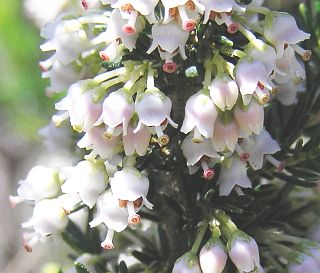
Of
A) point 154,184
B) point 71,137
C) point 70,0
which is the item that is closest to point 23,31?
point 70,0

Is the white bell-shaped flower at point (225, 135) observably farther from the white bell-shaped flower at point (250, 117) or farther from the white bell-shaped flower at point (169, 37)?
the white bell-shaped flower at point (169, 37)

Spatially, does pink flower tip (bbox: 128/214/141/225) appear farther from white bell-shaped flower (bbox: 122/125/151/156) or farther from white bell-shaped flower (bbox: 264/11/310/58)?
white bell-shaped flower (bbox: 264/11/310/58)

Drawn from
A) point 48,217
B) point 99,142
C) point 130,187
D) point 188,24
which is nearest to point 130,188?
point 130,187

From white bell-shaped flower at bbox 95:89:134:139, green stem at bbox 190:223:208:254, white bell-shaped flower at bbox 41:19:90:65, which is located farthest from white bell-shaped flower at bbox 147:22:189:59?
green stem at bbox 190:223:208:254

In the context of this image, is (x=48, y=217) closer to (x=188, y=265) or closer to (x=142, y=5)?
(x=188, y=265)

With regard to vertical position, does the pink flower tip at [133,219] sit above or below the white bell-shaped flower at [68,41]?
below

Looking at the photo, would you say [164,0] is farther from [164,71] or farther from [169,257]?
[169,257]

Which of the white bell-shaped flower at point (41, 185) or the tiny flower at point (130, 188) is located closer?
the tiny flower at point (130, 188)

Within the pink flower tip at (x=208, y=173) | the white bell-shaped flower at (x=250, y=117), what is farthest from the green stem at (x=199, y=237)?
the white bell-shaped flower at (x=250, y=117)

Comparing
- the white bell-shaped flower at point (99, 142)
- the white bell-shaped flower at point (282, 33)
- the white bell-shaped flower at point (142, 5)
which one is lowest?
the white bell-shaped flower at point (99, 142)
